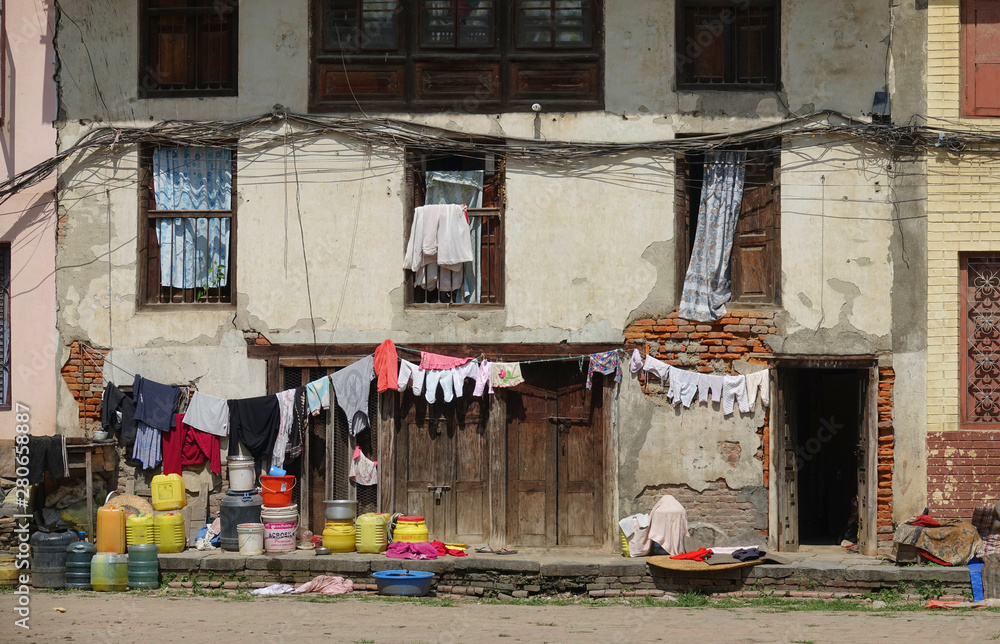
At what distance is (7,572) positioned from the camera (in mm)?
12820

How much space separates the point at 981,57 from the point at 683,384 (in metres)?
5.07

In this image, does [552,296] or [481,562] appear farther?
[552,296]

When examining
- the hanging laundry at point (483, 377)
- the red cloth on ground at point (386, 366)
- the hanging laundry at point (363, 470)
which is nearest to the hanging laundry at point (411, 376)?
the red cloth on ground at point (386, 366)

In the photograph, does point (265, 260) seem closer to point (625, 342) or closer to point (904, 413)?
point (625, 342)

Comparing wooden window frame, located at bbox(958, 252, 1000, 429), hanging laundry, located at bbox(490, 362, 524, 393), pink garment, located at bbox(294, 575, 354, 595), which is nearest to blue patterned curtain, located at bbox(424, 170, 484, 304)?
hanging laundry, located at bbox(490, 362, 524, 393)

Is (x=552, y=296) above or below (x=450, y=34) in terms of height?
below

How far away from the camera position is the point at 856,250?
1340cm

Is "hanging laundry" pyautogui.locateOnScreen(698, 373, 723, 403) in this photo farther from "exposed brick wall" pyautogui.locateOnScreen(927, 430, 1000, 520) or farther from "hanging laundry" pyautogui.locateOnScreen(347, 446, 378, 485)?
"hanging laundry" pyautogui.locateOnScreen(347, 446, 378, 485)

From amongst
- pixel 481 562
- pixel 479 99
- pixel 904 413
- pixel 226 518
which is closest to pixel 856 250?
pixel 904 413

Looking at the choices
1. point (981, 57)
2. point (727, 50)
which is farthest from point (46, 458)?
point (981, 57)

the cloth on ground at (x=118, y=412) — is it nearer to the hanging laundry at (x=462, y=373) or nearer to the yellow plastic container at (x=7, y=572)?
the yellow plastic container at (x=7, y=572)

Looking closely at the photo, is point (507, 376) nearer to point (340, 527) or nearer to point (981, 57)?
point (340, 527)

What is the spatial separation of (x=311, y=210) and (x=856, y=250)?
21.0 ft

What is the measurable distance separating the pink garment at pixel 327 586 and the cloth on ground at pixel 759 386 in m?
5.00
